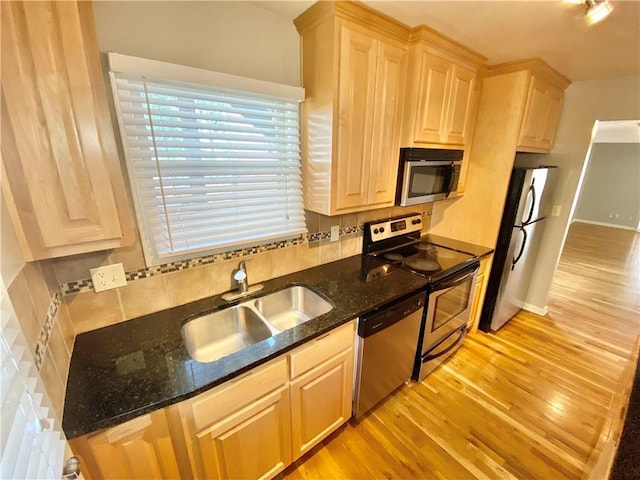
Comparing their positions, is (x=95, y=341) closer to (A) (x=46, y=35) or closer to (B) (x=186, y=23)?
(A) (x=46, y=35)

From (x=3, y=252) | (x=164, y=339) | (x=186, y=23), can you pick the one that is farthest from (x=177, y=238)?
(x=186, y=23)

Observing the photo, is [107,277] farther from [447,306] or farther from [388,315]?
[447,306]

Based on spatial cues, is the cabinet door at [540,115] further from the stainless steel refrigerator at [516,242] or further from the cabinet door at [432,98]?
the cabinet door at [432,98]

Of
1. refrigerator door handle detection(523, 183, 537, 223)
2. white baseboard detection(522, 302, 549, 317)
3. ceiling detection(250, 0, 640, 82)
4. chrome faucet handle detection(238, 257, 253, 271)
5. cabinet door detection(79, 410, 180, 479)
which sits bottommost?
white baseboard detection(522, 302, 549, 317)

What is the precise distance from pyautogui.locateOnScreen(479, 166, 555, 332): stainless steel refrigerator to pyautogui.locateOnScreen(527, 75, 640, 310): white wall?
0.15 meters

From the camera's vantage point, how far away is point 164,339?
1189 millimetres

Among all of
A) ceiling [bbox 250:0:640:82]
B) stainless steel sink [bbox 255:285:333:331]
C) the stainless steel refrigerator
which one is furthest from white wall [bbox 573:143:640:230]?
stainless steel sink [bbox 255:285:333:331]

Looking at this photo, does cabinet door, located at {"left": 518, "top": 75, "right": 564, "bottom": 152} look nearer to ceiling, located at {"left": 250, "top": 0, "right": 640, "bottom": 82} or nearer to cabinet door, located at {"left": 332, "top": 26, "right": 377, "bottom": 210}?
ceiling, located at {"left": 250, "top": 0, "right": 640, "bottom": 82}

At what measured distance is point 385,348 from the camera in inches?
63.2

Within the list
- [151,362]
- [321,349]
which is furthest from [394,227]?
[151,362]

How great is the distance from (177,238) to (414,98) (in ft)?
5.27

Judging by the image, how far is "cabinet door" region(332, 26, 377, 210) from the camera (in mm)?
1371

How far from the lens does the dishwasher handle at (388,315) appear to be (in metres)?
1.43

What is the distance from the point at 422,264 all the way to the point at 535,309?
2010 millimetres
